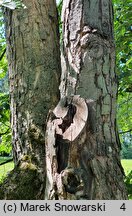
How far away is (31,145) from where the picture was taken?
7.32 ft

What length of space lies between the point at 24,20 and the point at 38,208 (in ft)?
4.34

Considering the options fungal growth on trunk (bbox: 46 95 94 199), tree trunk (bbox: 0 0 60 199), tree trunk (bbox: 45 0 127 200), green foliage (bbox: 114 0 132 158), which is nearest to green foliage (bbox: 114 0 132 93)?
green foliage (bbox: 114 0 132 158)

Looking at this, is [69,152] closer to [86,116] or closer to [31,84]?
[86,116]

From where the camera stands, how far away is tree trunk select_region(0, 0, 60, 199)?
2148mm

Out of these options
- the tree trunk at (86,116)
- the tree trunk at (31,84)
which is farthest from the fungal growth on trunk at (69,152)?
the tree trunk at (31,84)

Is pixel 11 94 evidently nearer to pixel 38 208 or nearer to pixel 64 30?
pixel 64 30

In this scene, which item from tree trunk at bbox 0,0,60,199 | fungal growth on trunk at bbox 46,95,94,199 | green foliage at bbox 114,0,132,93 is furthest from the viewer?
green foliage at bbox 114,0,132,93

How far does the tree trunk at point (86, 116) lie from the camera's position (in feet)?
6.05

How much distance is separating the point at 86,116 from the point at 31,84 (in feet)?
1.99

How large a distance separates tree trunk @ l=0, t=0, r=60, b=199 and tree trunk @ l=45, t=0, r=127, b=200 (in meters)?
0.22

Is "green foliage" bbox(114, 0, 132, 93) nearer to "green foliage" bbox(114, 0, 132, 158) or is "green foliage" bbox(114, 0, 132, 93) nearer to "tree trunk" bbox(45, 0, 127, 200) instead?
"green foliage" bbox(114, 0, 132, 158)

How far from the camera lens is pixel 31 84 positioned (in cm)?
234

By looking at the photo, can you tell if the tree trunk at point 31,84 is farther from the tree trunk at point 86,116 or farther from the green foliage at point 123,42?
the green foliage at point 123,42

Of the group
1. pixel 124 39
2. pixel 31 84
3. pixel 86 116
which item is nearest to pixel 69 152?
pixel 86 116
